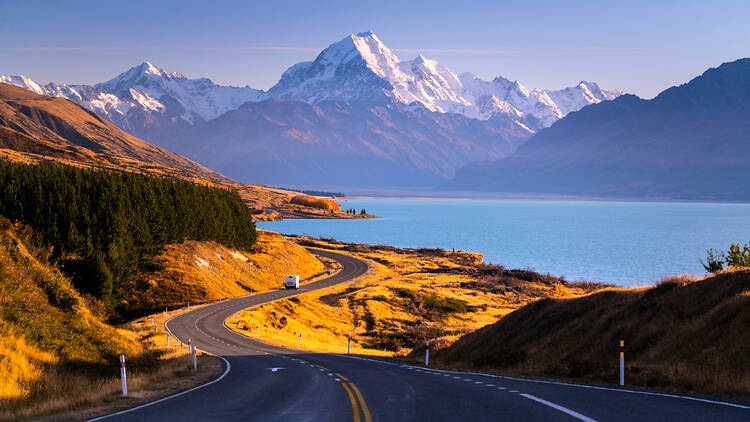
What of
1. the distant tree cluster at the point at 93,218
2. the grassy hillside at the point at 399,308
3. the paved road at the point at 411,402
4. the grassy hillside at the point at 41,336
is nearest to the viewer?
the paved road at the point at 411,402

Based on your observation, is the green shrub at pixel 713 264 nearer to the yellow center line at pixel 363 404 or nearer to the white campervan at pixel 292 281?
the yellow center line at pixel 363 404

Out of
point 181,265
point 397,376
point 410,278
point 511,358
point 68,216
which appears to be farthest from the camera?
point 410,278

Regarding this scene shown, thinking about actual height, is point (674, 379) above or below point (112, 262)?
below

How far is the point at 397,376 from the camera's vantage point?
2503 cm

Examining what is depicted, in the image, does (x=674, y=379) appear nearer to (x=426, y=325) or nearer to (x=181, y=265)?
(x=426, y=325)

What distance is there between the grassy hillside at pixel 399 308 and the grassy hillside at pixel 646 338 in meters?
17.3

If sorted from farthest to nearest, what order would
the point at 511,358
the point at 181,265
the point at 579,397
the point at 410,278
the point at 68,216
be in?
the point at 410,278 < the point at 181,265 < the point at 68,216 < the point at 511,358 < the point at 579,397

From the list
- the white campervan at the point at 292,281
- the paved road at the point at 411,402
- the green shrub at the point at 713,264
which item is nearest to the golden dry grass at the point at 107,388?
the paved road at the point at 411,402

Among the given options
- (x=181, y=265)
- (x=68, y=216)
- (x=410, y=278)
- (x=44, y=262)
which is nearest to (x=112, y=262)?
(x=68, y=216)

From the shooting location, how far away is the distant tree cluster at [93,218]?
58.5 metres

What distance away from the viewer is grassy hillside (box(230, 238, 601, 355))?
208 ft

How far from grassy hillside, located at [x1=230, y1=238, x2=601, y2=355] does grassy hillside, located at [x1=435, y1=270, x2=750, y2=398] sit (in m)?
17.3

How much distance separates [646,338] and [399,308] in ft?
188

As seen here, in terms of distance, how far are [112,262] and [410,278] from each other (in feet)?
174
